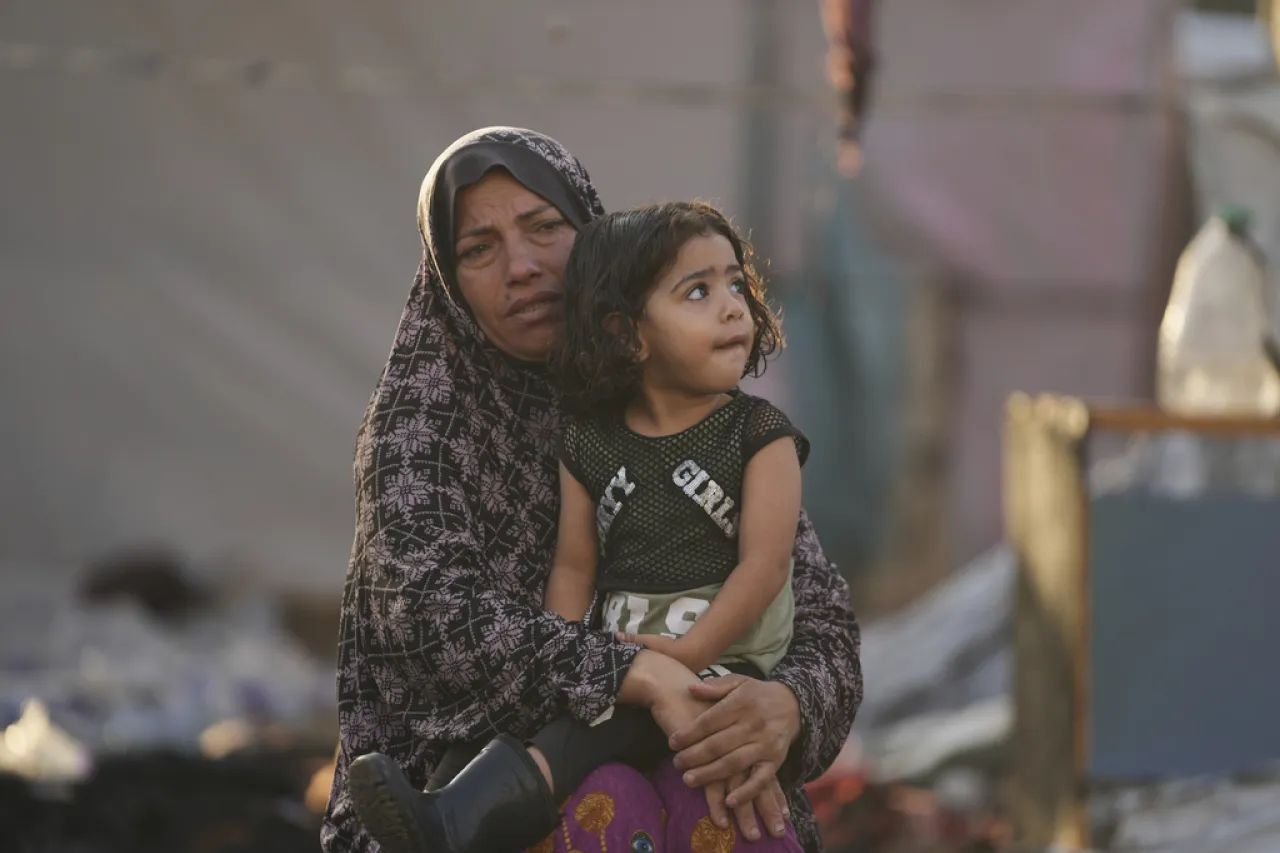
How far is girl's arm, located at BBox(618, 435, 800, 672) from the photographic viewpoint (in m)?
1.97

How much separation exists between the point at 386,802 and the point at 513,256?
2.30 ft

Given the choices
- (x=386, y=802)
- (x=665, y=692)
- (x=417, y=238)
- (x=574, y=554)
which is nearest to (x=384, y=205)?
(x=417, y=238)

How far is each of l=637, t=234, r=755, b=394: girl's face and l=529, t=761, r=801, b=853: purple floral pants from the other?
1.43 ft

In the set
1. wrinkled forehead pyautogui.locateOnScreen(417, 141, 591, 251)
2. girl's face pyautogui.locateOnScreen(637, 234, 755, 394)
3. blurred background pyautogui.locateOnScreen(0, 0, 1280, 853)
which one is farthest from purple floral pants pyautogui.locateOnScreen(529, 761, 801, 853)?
blurred background pyautogui.locateOnScreen(0, 0, 1280, 853)

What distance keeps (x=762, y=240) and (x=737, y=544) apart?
14.0ft

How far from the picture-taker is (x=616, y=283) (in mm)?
2021

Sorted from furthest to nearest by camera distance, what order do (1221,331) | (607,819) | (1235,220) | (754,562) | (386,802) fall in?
(1235,220), (1221,331), (754,562), (607,819), (386,802)

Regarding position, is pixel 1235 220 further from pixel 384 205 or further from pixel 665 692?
pixel 384 205

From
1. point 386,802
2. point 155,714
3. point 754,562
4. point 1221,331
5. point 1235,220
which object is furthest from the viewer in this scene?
point 155,714

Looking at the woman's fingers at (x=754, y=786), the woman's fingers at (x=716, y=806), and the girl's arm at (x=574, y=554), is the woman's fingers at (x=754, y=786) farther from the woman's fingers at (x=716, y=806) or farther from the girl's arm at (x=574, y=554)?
the girl's arm at (x=574, y=554)

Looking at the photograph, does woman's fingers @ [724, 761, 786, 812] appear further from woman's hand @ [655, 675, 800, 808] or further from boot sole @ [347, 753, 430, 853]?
boot sole @ [347, 753, 430, 853]

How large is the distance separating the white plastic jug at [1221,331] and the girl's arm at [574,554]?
1.97 metres

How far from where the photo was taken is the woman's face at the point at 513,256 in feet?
7.15

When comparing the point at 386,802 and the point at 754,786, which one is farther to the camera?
the point at 754,786
